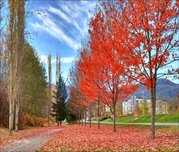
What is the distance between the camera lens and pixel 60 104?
58.7 meters

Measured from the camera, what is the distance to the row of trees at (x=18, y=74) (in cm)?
2130

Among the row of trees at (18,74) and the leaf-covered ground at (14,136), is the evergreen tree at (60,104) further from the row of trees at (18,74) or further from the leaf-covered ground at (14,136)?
the leaf-covered ground at (14,136)

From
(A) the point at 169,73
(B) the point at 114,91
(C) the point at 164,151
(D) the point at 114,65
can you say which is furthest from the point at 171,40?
(B) the point at 114,91

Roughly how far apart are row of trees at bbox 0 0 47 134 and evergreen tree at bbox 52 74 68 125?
9.92 meters

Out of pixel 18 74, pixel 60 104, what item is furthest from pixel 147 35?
pixel 60 104

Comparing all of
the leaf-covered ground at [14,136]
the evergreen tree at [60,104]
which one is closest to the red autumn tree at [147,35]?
the leaf-covered ground at [14,136]

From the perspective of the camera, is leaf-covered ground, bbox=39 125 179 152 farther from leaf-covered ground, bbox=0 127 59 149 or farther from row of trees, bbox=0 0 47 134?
row of trees, bbox=0 0 47 134

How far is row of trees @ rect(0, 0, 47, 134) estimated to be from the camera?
21297mm

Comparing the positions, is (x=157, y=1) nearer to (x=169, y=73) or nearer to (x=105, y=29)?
(x=169, y=73)

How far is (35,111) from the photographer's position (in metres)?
43.4

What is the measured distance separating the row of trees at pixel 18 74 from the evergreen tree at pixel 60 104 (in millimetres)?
9919

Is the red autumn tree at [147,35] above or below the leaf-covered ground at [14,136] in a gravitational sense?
above

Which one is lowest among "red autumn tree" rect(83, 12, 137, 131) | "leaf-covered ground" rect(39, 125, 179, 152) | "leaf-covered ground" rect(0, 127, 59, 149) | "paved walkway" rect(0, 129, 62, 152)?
"leaf-covered ground" rect(0, 127, 59, 149)

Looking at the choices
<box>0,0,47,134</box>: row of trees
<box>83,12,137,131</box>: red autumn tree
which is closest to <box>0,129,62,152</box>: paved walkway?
<box>83,12,137,131</box>: red autumn tree
